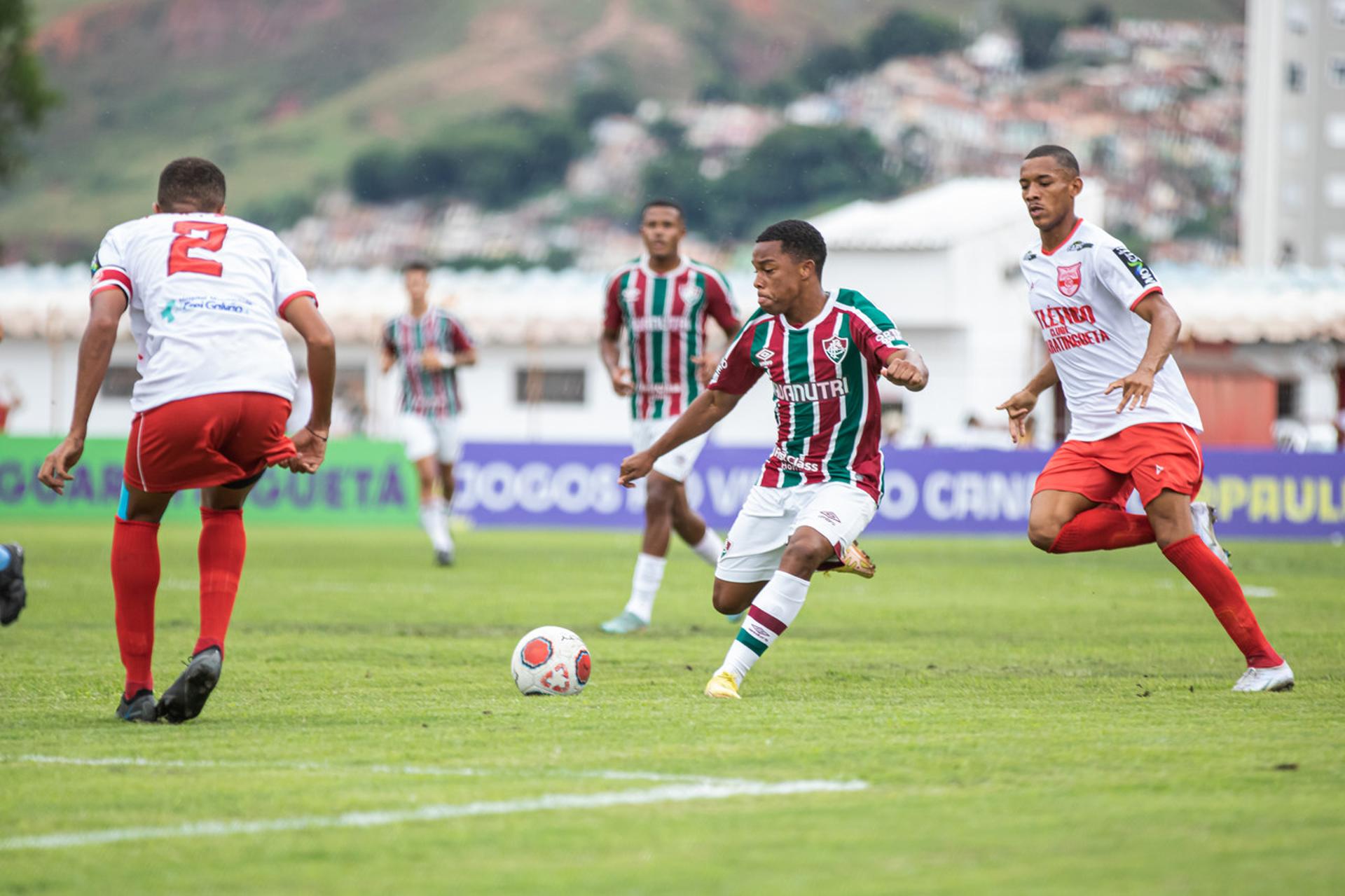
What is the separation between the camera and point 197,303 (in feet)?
21.9

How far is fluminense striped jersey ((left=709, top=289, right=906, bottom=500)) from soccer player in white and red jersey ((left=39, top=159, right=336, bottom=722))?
1977 millimetres

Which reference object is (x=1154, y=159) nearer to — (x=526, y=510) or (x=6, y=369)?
(x=6, y=369)

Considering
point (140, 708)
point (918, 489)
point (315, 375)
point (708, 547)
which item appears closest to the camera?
point (140, 708)

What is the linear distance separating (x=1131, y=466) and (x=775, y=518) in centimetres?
149

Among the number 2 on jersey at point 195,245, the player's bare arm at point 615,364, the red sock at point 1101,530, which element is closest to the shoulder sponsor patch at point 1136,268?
the red sock at point 1101,530

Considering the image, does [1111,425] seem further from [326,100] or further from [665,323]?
[326,100]

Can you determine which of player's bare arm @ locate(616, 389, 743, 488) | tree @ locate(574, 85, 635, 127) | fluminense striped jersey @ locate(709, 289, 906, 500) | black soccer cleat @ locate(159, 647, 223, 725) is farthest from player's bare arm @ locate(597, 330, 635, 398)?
tree @ locate(574, 85, 635, 127)

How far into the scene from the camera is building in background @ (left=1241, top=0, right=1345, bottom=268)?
98875mm

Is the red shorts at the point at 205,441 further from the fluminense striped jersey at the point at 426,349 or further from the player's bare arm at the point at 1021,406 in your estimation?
the fluminense striped jersey at the point at 426,349

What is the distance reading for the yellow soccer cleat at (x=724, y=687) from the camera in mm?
7301

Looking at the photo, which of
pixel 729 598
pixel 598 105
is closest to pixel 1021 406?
pixel 729 598

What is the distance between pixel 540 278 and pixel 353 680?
36970 millimetres

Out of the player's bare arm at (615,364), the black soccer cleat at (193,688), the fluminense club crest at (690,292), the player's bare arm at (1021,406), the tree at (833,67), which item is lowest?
the black soccer cleat at (193,688)

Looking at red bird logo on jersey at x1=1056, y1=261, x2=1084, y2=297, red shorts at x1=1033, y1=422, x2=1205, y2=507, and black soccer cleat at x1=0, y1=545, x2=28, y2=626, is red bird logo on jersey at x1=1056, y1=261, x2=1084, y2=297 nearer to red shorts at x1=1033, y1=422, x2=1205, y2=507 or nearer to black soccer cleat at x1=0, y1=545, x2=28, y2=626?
red shorts at x1=1033, y1=422, x2=1205, y2=507
